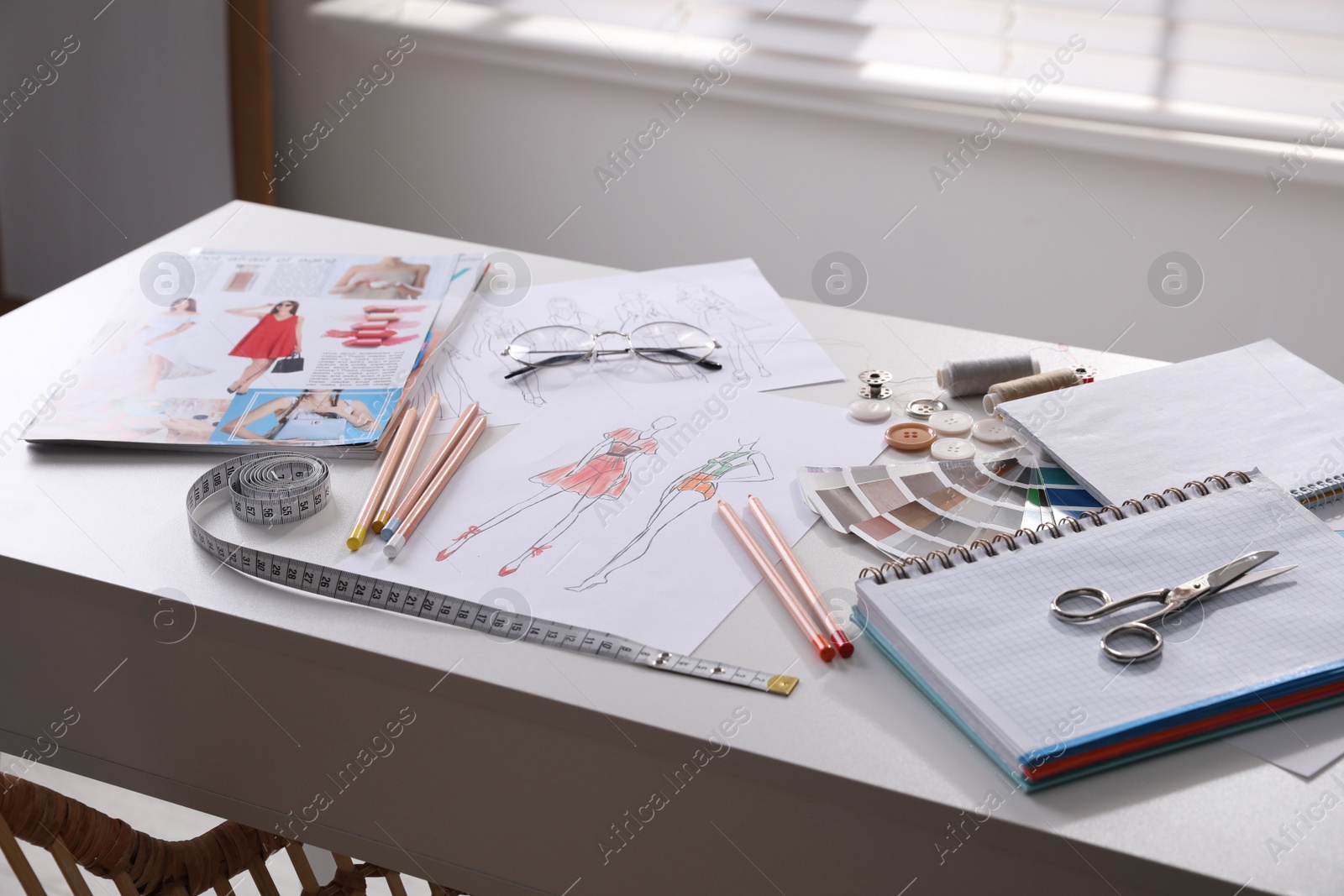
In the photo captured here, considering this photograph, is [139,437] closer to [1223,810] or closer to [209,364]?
[209,364]

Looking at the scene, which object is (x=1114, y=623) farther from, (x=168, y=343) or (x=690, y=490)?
(x=168, y=343)

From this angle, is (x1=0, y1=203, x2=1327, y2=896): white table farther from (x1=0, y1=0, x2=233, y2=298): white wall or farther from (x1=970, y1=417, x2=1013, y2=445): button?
(x1=0, y1=0, x2=233, y2=298): white wall

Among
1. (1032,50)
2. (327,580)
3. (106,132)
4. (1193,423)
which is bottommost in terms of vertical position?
(106,132)

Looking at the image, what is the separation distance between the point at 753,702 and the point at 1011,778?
0.53 feet

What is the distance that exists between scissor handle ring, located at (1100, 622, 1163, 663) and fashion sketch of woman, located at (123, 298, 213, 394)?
846mm

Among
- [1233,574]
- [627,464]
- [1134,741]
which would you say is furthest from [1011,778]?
[627,464]

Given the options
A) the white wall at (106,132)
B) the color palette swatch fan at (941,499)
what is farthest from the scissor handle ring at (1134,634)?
the white wall at (106,132)

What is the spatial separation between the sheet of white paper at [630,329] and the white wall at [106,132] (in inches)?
71.5

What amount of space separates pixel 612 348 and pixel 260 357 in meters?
0.35

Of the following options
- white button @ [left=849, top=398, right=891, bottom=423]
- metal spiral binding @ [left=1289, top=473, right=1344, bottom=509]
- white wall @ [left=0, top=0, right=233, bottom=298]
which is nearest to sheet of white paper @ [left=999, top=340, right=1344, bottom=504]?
metal spiral binding @ [left=1289, top=473, right=1344, bottom=509]

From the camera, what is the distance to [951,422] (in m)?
1.01

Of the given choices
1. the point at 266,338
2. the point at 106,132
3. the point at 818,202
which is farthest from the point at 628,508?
the point at 106,132

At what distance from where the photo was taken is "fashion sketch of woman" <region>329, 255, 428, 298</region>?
4.07 ft

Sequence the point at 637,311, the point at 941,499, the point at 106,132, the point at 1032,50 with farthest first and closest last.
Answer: the point at 106,132, the point at 1032,50, the point at 637,311, the point at 941,499
